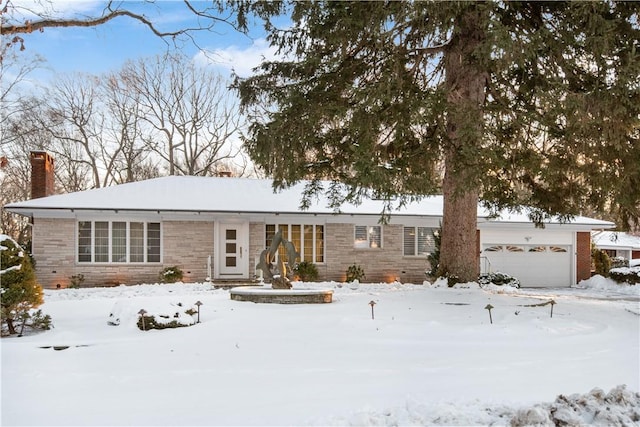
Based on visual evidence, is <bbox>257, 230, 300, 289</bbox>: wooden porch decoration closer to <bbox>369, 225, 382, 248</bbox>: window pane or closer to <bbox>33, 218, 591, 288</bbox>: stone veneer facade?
<bbox>33, 218, 591, 288</bbox>: stone veneer facade

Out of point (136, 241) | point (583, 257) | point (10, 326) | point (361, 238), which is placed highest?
point (361, 238)

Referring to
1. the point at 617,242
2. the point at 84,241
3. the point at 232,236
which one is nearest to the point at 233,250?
the point at 232,236

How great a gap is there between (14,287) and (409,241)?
15.8 m

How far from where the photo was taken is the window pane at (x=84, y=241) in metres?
18.5

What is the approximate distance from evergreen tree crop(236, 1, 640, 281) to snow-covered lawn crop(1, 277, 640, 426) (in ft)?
9.86

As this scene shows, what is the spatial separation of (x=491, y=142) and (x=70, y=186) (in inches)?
1239

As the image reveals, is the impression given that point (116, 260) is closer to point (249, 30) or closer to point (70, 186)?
point (249, 30)

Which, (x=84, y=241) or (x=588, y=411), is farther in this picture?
(x=84, y=241)

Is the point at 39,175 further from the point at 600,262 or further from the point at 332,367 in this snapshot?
the point at 600,262

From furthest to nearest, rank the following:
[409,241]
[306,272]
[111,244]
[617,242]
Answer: [617,242] → [409,241] → [306,272] → [111,244]

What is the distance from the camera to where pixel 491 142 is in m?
10.4

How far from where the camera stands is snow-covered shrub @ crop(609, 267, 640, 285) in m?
21.4

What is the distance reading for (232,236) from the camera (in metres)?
19.9

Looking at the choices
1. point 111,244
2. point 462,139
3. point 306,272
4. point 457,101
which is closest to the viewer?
point 462,139
